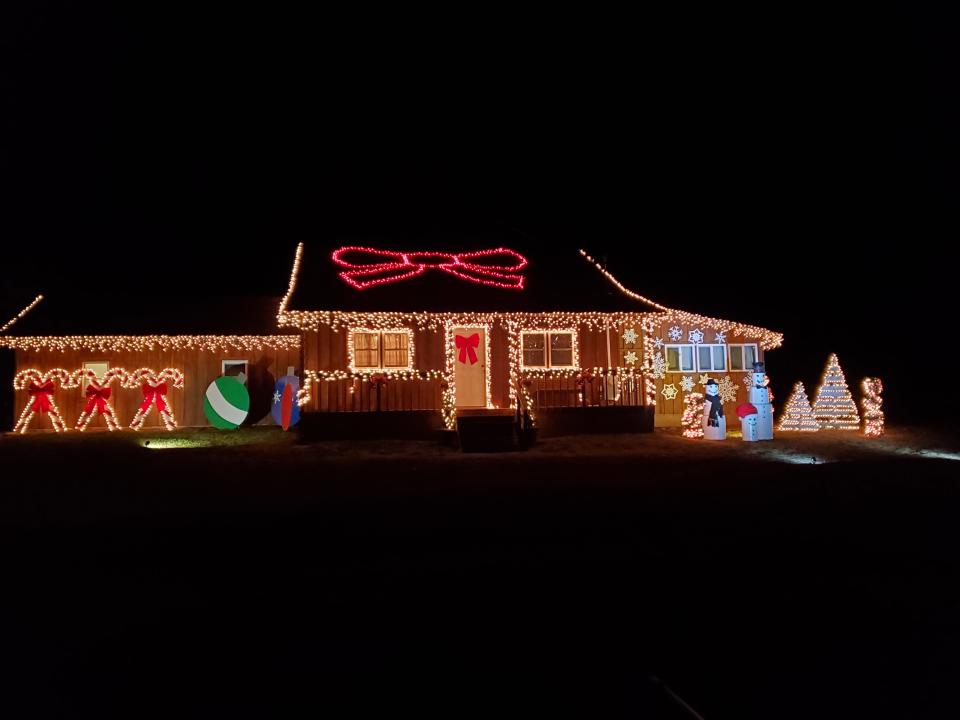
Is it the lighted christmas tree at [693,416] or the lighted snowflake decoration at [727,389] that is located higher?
the lighted snowflake decoration at [727,389]

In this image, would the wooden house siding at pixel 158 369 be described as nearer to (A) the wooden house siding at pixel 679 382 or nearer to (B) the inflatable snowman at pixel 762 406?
(A) the wooden house siding at pixel 679 382

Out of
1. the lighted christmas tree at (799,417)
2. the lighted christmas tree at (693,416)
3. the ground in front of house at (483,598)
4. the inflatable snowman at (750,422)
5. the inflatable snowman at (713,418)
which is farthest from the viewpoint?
the lighted christmas tree at (799,417)

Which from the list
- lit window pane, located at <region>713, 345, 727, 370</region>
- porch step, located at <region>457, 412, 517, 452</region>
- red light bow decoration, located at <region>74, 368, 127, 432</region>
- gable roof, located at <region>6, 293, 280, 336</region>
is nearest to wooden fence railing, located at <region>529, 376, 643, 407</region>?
porch step, located at <region>457, 412, 517, 452</region>

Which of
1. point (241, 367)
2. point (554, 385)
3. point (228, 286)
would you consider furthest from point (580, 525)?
point (228, 286)

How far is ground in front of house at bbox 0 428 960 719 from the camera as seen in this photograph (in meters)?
3.01

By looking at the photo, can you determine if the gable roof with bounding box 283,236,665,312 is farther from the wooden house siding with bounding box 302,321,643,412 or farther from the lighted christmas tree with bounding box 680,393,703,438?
the lighted christmas tree with bounding box 680,393,703,438

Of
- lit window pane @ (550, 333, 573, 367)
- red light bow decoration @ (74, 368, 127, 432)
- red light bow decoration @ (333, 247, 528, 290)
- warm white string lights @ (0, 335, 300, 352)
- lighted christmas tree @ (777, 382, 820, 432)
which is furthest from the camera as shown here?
red light bow decoration @ (74, 368, 127, 432)

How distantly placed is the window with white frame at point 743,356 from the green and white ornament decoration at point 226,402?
43.1 feet

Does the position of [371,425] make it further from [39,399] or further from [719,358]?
[719,358]

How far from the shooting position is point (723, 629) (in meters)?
3.67

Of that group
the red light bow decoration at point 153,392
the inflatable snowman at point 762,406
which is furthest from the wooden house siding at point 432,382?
the red light bow decoration at point 153,392

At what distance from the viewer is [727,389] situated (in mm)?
17312

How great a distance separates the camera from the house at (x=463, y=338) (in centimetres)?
1464

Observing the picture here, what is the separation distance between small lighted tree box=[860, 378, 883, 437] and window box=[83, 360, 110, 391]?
19.5 meters
